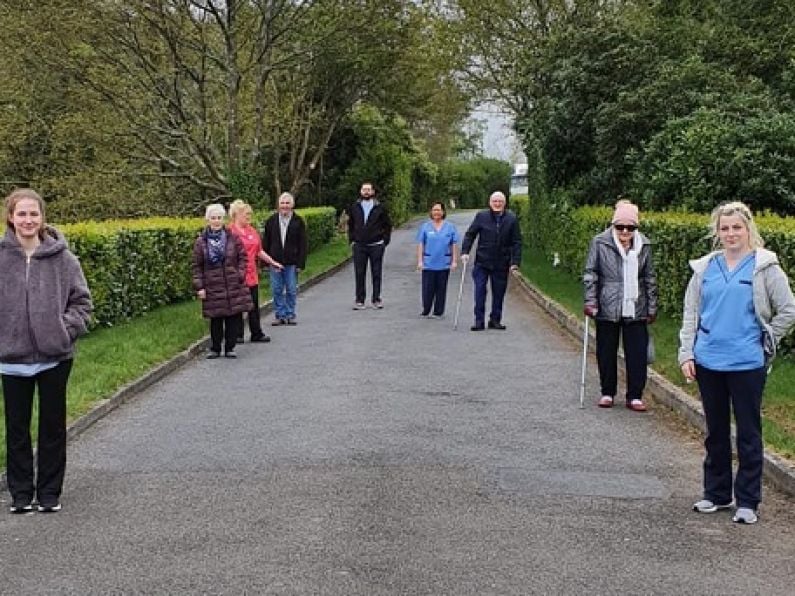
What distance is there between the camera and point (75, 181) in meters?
31.3

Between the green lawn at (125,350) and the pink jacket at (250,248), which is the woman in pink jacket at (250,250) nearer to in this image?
the pink jacket at (250,248)

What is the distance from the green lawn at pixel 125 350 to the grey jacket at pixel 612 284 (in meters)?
4.49

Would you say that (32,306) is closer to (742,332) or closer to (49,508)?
(49,508)

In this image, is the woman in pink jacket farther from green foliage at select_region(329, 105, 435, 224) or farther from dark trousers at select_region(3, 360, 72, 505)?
green foliage at select_region(329, 105, 435, 224)

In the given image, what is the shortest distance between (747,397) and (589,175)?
17077 mm

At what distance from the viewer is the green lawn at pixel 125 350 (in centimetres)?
973

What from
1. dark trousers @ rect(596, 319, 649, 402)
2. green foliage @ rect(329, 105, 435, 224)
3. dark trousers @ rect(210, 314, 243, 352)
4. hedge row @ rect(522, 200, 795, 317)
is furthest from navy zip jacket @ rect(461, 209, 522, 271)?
green foliage @ rect(329, 105, 435, 224)

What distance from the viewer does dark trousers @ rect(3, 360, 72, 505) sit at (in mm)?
6465

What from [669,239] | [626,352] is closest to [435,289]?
[669,239]

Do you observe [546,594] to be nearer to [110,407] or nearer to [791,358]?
[110,407]

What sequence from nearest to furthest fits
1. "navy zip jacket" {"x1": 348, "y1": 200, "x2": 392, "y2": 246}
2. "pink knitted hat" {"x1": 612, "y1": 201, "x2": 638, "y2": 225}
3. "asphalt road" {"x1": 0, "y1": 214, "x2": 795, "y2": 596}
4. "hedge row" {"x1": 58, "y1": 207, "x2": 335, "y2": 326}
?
"asphalt road" {"x1": 0, "y1": 214, "x2": 795, "y2": 596}, "pink knitted hat" {"x1": 612, "y1": 201, "x2": 638, "y2": 225}, "hedge row" {"x1": 58, "y1": 207, "x2": 335, "y2": 326}, "navy zip jacket" {"x1": 348, "y1": 200, "x2": 392, "y2": 246}

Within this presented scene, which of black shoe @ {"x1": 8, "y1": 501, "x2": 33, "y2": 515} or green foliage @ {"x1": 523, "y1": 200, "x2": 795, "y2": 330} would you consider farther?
green foliage @ {"x1": 523, "y1": 200, "x2": 795, "y2": 330}

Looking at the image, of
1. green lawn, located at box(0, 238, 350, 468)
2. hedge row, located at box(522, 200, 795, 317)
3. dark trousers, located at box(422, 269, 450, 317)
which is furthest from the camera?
dark trousers, located at box(422, 269, 450, 317)

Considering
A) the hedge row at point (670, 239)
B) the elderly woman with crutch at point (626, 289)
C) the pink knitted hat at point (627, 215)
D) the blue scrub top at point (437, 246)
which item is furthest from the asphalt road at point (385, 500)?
the blue scrub top at point (437, 246)
